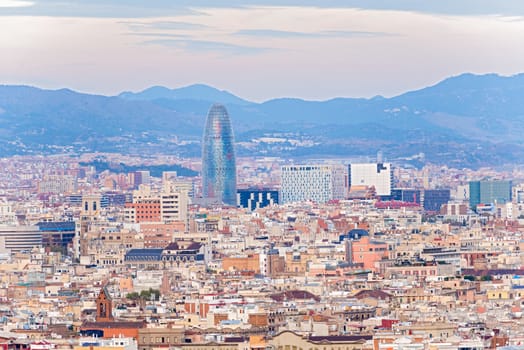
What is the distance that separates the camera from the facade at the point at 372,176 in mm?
161375

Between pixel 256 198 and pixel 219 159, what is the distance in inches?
736

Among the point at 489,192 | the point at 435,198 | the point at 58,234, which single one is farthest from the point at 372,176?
the point at 58,234

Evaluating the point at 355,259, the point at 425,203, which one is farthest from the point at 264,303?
the point at 425,203

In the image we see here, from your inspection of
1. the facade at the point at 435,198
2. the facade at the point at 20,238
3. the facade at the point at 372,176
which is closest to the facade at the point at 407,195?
the facade at the point at 435,198

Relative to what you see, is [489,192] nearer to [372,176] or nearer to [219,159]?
[372,176]

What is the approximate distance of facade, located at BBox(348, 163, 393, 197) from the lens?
161m

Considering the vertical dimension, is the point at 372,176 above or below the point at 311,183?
above

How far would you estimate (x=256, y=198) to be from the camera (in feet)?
506

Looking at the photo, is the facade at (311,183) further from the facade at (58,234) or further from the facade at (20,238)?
the facade at (20,238)

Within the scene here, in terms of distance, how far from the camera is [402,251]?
8369 cm

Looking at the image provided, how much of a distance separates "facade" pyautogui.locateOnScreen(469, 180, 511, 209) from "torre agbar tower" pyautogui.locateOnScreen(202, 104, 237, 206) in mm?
17364

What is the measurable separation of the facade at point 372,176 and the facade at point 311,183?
2.99ft

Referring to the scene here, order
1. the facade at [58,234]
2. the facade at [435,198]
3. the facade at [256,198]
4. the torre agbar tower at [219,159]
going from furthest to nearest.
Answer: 1. the torre agbar tower at [219,159]
2. the facade at [256,198]
3. the facade at [435,198]
4. the facade at [58,234]

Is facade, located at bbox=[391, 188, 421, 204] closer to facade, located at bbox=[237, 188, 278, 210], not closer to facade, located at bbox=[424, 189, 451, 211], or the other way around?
facade, located at bbox=[424, 189, 451, 211]
